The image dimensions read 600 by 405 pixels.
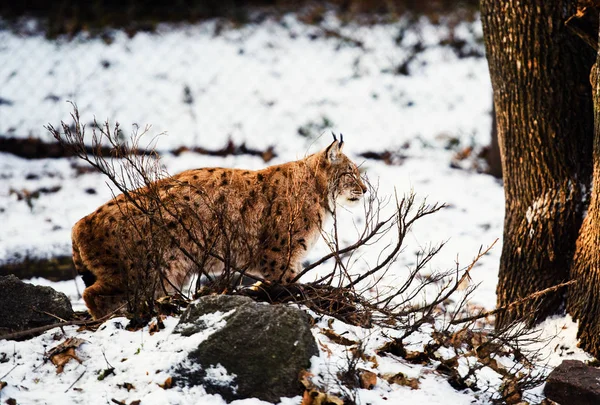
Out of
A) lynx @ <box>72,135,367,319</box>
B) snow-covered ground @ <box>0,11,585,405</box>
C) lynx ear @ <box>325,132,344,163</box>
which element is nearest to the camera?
lynx @ <box>72,135,367,319</box>

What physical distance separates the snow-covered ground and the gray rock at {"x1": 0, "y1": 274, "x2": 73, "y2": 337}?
4.20 feet

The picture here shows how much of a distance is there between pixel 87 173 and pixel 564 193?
571cm

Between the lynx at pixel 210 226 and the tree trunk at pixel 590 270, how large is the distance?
157cm

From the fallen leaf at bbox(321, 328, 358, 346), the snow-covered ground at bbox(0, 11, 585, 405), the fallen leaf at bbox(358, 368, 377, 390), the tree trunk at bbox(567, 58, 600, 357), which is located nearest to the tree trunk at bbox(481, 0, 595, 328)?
the tree trunk at bbox(567, 58, 600, 357)

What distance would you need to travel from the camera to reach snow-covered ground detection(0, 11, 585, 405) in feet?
25.9

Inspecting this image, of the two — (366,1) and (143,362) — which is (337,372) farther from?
(366,1)

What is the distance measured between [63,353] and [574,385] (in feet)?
8.91

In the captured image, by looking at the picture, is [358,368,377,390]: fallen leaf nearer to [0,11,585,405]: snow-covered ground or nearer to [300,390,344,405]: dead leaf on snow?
[300,390,344,405]: dead leaf on snow

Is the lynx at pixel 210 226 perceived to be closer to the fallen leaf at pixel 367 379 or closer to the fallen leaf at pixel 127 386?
the fallen leaf at pixel 127 386

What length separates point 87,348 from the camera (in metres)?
4.12

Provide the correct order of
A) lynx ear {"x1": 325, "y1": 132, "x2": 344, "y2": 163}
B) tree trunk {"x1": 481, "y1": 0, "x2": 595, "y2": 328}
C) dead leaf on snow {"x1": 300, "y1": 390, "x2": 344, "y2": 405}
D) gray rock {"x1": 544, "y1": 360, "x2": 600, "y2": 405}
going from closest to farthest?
dead leaf on snow {"x1": 300, "y1": 390, "x2": 344, "y2": 405} < gray rock {"x1": 544, "y1": 360, "x2": 600, "y2": 405} < tree trunk {"x1": 481, "y1": 0, "x2": 595, "y2": 328} < lynx ear {"x1": 325, "y1": 132, "x2": 344, "y2": 163}

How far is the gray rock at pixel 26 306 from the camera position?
4426mm

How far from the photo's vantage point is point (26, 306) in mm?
4473

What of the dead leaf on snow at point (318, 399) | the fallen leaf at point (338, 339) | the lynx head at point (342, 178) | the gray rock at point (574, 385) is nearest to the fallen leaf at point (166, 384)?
the dead leaf on snow at point (318, 399)
